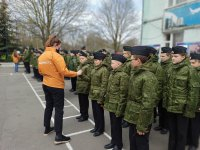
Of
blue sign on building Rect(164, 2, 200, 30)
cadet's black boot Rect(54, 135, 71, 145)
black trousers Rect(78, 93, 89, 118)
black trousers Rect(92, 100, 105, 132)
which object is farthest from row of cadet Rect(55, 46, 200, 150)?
blue sign on building Rect(164, 2, 200, 30)

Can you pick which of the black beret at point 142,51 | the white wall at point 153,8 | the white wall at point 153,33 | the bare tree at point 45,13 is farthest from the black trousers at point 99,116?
the bare tree at point 45,13

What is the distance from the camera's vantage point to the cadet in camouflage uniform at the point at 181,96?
12.1 feet

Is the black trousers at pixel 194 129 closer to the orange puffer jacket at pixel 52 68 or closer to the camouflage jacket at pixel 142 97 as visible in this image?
the camouflage jacket at pixel 142 97

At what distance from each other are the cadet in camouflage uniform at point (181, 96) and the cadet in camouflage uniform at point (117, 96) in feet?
2.69

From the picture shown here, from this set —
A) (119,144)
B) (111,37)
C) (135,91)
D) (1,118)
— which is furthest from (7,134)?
(111,37)

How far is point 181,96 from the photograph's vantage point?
3766 mm

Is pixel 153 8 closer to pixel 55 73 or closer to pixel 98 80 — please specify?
pixel 98 80

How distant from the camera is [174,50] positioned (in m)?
3.95

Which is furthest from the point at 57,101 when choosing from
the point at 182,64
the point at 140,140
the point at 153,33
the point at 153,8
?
the point at 153,8

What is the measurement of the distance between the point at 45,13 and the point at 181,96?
74.6 ft

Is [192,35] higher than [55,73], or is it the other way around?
[192,35]

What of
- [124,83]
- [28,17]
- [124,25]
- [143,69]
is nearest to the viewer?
[143,69]

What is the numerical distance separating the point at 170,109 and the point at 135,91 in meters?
0.96

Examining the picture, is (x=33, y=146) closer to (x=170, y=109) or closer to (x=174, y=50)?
(x=170, y=109)
